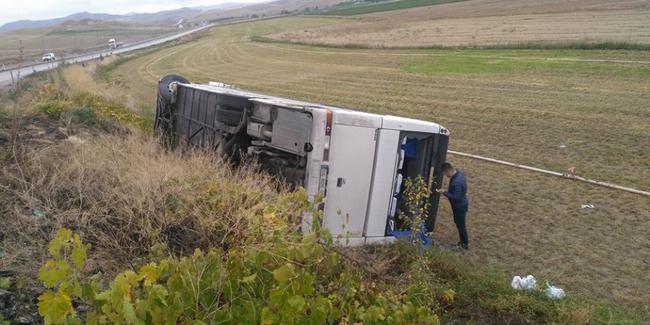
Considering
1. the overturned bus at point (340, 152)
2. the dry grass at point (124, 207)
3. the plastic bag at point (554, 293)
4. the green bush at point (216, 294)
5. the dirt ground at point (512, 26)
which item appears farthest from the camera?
the dirt ground at point (512, 26)

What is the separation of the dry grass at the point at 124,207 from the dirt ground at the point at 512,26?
2552cm

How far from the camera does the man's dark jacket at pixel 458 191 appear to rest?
692 cm

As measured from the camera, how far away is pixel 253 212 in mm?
4570

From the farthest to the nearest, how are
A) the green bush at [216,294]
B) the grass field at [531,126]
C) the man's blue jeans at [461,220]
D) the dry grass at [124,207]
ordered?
the man's blue jeans at [461,220], the grass field at [531,126], the dry grass at [124,207], the green bush at [216,294]

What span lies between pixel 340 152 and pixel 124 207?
94.1 inches

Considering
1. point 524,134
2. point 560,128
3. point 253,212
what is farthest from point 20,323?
point 560,128

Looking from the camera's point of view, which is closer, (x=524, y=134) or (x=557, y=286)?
(x=557, y=286)

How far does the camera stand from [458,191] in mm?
6926

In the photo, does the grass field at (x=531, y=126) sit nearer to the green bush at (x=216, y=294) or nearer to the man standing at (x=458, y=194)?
the man standing at (x=458, y=194)

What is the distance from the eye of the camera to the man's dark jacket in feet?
22.7

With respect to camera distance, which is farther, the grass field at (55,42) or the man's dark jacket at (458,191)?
the grass field at (55,42)

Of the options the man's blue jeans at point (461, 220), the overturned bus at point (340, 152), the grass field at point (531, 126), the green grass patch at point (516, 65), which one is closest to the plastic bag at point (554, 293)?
the grass field at point (531, 126)

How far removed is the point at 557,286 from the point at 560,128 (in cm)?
862

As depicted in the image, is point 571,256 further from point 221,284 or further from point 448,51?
point 448,51
